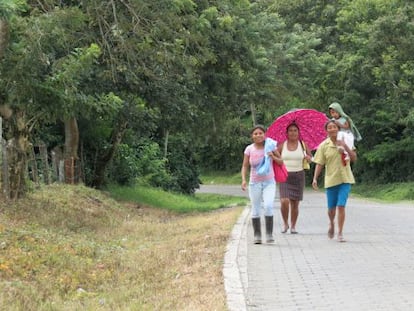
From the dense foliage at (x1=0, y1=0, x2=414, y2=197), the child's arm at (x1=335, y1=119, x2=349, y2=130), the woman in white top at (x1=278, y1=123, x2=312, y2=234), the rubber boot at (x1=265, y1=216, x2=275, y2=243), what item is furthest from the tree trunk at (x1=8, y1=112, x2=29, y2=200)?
the child's arm at (x1=335, y1=119, x2=349, y2=130)

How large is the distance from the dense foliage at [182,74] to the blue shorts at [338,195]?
4.82m

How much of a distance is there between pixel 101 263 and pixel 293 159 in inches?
148

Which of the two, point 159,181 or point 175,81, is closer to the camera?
point 175,81

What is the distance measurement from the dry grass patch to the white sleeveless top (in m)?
1.50

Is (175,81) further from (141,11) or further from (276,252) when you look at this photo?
(276,252)

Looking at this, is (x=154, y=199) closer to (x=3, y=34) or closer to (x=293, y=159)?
(x=3, y=34)

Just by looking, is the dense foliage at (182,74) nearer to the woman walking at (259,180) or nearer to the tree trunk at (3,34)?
the tree trunk at (3,34)

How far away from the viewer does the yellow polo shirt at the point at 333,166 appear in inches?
397

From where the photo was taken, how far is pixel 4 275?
7.42m

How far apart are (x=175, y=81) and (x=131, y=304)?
512 inches

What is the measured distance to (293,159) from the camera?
11211 millimetres

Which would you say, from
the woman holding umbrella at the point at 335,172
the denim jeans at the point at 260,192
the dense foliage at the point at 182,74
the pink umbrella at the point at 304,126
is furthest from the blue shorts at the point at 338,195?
the dense foliage at the point at 182,74

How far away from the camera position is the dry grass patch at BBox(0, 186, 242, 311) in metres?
6.68

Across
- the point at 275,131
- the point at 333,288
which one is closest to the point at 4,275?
the point at 333,288
